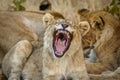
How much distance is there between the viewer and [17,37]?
6.59m

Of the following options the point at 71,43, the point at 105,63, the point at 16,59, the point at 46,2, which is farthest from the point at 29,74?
the point at 46,2

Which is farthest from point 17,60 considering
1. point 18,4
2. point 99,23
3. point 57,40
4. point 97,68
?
point 18,4

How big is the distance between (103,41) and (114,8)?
1479mm

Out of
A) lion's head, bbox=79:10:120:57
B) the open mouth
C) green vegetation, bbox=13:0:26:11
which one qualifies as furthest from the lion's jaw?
green vegetation, bbox=13:0:26:11

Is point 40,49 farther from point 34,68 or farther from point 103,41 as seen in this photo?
point 103,41

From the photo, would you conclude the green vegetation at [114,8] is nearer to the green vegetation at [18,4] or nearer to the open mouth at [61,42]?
the green vegetation at [18,4]

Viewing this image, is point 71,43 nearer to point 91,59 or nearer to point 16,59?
point 16,59

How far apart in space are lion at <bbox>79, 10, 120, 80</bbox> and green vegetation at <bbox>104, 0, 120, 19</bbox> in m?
1.21

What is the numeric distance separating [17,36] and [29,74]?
45.7 inches

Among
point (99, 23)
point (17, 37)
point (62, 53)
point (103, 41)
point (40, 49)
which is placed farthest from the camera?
point (17, 37)

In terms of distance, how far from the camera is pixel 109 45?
637 centimetres

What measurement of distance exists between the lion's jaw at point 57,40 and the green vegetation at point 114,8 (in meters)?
2.72

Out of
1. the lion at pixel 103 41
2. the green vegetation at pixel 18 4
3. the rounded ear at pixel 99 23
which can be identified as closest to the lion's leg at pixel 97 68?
the lion at pixel 103 41

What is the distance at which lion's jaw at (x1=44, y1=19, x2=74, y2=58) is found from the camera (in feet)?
16.5
